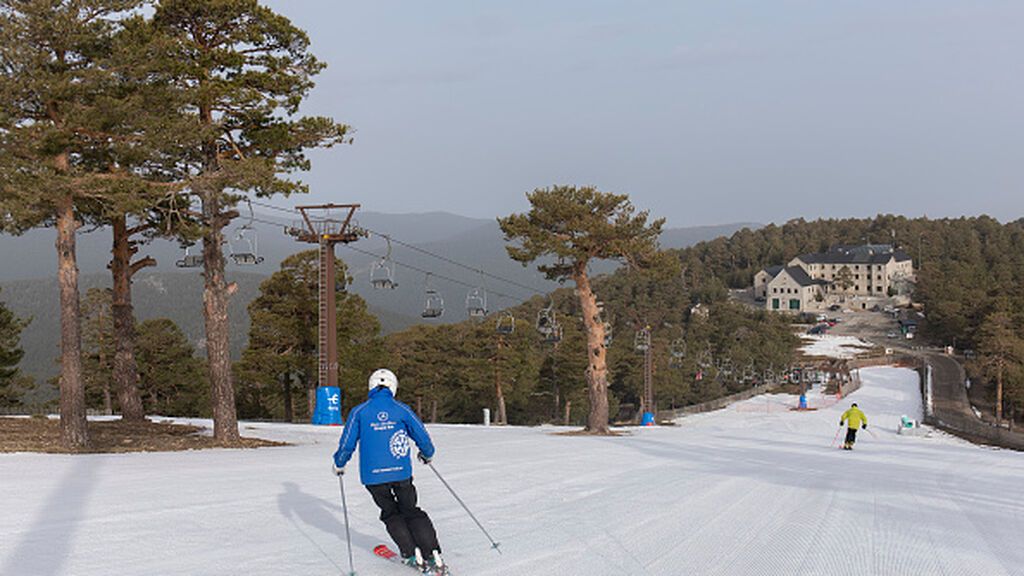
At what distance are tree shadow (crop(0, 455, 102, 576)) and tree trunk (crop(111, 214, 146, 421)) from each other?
11028 millimetres

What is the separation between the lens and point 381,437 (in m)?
6.88

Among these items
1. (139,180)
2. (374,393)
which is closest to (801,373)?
(139,180)

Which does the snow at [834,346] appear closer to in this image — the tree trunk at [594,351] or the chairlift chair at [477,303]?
the chairlift chair at [477,303]

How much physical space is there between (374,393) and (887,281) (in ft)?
613

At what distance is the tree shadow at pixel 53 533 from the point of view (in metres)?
6.79

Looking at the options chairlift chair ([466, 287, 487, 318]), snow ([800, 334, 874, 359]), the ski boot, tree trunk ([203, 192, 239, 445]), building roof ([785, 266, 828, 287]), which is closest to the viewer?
the ski boot

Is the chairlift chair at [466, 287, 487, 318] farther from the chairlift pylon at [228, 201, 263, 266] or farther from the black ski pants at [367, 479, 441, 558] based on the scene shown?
the black ski pants at [367, 479, 441, 558]

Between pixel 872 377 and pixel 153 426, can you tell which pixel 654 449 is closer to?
pixel 153 426

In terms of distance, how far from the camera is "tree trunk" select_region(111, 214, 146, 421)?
886 inches

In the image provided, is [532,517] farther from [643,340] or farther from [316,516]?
[643,340]

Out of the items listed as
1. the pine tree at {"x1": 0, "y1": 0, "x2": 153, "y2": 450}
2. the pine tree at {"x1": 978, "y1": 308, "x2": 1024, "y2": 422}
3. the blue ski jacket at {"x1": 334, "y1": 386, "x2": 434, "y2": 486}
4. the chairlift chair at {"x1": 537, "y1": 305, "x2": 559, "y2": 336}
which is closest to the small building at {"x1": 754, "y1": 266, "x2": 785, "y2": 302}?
the pine tree at {"x1": 978, "y1": 308, "x2": 1024, "y2": 422}

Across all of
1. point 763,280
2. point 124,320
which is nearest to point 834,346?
point 763,280

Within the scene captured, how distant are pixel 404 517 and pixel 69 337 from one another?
12140 mm

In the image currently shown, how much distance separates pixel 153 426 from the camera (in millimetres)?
22812
